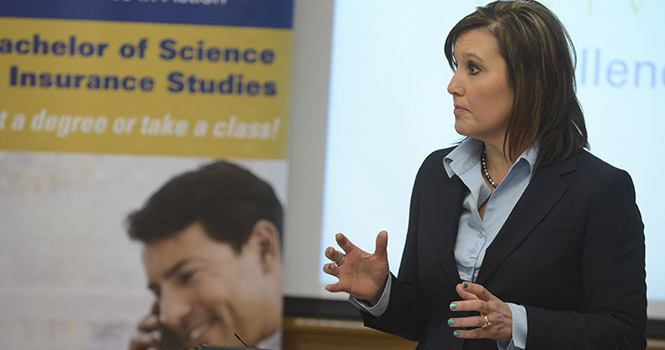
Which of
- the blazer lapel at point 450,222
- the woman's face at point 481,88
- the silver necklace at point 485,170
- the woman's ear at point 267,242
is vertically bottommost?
the woman's ear at point 267,242

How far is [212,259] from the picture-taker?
125 inches

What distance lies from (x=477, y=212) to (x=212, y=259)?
1.79 m

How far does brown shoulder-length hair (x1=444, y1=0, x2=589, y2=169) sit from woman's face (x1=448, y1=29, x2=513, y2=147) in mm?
17

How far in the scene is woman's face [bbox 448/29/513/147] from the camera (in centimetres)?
163

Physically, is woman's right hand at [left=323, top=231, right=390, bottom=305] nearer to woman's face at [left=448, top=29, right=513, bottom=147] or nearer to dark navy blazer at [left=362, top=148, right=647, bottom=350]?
dark navy blazer at [left=362, top=148, right=647, bottom=350]

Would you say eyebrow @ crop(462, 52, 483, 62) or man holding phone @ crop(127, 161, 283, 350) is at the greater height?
eyebrow @ crop(462, 52, 483, 62)

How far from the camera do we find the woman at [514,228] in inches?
58.0

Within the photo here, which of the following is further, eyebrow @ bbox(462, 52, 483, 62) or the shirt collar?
the shirt collar

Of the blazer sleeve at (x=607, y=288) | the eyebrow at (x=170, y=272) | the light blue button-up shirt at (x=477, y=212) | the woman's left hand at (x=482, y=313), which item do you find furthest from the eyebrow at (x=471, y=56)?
the eyebrow at (x=170, y=272)

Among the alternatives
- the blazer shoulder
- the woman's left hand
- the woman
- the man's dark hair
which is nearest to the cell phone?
the man's dark hair

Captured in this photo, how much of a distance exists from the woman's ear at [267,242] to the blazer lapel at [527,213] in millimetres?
1716

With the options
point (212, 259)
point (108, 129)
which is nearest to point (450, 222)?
point (212, 259)

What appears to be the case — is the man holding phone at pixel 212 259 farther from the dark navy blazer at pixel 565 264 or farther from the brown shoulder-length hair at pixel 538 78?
the brown shoulder-length hair at pixel 538 78

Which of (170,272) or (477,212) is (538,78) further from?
(170,272)
